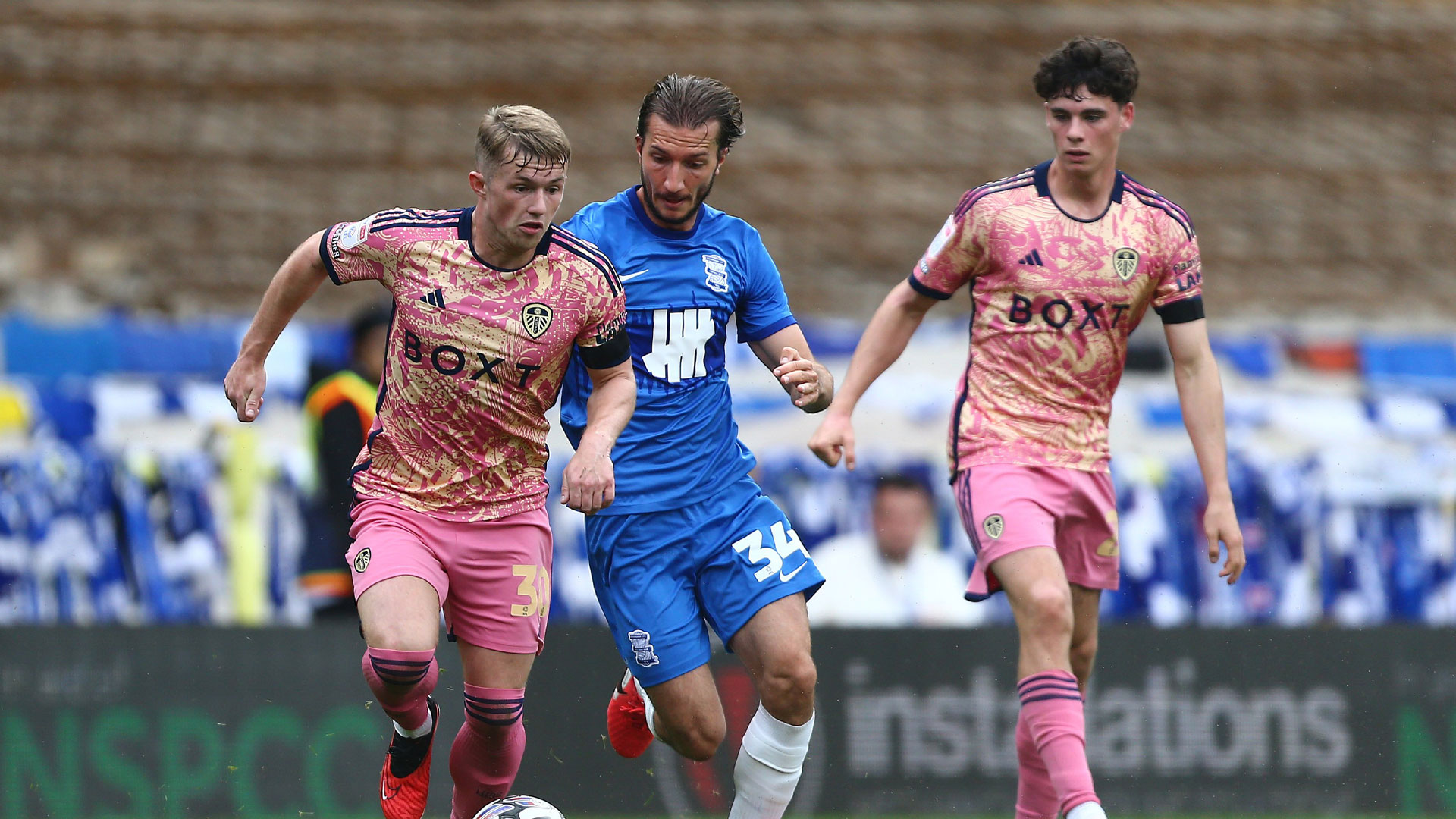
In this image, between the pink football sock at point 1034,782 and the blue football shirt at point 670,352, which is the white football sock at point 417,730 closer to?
the blue football shirt at point 670,352

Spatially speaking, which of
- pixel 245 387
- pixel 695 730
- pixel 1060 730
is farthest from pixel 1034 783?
pixel 245 387

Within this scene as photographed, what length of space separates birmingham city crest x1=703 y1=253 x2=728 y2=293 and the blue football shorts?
0.64m

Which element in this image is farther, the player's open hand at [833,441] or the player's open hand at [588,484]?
the player's open hand at [833,441]

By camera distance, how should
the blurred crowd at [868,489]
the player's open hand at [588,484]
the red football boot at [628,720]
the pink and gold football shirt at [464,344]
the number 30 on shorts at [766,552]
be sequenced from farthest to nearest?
1. the blurred crowd at [868,489]
2. the red football boot at [628,720]
3. the number 30 on shorts at [766,552]
4. the pink and gold football shirt at [464,344]
5. the player's open hand at [588,484]

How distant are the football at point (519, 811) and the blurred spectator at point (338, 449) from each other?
2.31 meters

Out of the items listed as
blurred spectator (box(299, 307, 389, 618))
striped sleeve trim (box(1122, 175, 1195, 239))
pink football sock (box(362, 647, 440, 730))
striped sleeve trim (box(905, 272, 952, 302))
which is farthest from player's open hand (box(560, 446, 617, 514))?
blurred spectator (box(299, 307, 389, 618))

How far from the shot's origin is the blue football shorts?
16.5 ft

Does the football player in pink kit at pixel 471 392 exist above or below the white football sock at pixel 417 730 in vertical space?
above

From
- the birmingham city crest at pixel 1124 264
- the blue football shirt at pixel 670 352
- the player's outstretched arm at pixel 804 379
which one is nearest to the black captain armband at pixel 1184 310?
the birmingham city crest at pixel 1124 264

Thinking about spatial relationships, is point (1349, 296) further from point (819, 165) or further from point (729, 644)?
point (729, 644)

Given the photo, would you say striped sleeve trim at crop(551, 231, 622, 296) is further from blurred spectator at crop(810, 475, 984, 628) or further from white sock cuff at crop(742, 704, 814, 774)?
blurred spectator at crop(810, 475, 984, 628)

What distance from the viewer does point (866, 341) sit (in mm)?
5418

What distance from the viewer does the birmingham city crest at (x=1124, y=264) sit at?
512 cm

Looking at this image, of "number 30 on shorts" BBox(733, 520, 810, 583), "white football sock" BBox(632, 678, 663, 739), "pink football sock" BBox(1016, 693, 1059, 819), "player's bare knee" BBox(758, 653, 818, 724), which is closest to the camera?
"player's bare knee" BBox(758, 653, 818, 724)
